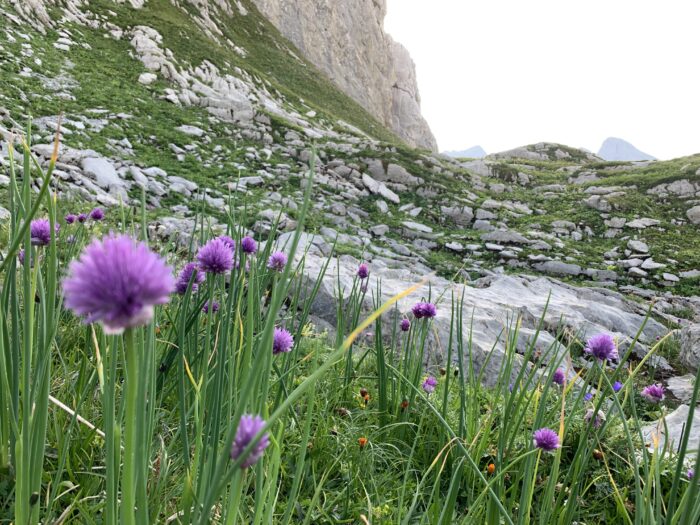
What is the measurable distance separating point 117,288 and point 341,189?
10.4 meters

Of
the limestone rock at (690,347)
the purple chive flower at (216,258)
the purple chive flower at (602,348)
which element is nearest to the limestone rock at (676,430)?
the purple chive flower at (602,348)

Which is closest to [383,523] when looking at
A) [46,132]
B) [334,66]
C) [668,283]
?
[46,132]

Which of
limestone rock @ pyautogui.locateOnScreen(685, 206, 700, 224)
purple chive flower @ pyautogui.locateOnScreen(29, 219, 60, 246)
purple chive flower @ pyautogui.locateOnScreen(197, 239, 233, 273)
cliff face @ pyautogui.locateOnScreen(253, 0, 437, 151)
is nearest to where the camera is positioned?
purple chive flower @ pyautogui.locateOnScreen(197, 239, 233, 273)

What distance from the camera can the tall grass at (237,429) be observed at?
0.68m

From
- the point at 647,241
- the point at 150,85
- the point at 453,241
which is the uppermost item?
the point at 150,85

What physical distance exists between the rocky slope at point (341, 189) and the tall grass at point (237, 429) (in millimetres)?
1573

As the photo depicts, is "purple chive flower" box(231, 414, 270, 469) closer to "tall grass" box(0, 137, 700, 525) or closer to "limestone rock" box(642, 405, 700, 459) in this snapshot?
"tall grass" box(0, 137, 700, 525)

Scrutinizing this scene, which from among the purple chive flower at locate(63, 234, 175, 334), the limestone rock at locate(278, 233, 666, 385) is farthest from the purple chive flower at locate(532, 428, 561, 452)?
the limestone rock at locate(278, 233, 666, 385)

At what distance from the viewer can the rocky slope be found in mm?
5539

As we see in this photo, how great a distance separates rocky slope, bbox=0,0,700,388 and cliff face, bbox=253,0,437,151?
19.8 metres

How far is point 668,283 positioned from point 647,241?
2.85 metres

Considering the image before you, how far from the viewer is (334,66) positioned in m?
39.8

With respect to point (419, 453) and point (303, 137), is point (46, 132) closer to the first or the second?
point (303, 137)

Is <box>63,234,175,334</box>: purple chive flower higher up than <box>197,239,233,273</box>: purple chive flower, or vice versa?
<box>63,234,175,334</box>: purple chive flower
